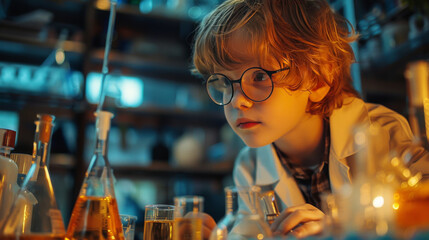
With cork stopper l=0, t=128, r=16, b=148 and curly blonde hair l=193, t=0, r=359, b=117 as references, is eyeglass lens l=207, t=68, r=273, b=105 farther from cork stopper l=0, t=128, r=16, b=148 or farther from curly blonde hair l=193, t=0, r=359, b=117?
cork stopper l=0, t=128, r=16, b=148

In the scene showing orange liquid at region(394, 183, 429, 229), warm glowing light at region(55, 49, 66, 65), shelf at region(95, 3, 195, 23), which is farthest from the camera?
shelf at region(95, 3, 195, 23)

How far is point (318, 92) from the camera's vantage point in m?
1.03

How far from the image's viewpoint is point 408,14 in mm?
1970

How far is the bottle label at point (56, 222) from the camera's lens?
55 centimetres

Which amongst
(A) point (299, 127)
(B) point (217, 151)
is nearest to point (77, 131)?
(B) point (217, 151)

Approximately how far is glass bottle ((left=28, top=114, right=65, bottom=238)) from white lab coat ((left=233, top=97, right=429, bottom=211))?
25.1 inches

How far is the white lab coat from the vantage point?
0.93 metres

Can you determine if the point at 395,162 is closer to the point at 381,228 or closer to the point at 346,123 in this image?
the point at 381,228

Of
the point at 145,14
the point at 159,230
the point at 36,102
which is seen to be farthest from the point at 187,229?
the point at 145,14

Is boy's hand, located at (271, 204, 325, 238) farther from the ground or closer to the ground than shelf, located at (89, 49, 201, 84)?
closer to the ground

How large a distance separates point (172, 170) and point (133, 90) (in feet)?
2.41

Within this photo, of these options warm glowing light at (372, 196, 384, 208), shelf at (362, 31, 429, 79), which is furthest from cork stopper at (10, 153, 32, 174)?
shelf at (362, 31, 429, 79)

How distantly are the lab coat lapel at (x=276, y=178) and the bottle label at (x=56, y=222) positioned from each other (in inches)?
25.4

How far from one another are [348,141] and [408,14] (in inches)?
53.0
